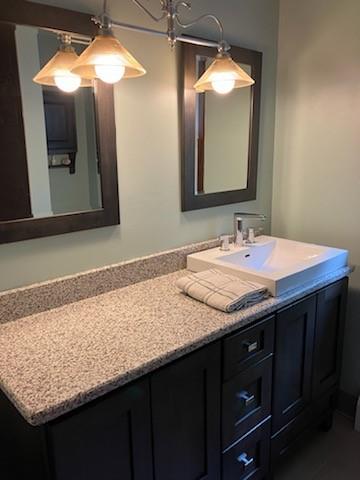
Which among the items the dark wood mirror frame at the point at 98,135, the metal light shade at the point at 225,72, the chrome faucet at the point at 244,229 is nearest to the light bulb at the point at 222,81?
the metal light shade at the point at 225,72

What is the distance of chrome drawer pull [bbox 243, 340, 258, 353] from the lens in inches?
54.3

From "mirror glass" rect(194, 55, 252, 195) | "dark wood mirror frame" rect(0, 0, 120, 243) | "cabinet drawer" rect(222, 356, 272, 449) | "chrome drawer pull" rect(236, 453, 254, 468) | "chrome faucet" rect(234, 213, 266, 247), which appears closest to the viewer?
"dark wood mirror frame" rect(0, 0, 120, 243)

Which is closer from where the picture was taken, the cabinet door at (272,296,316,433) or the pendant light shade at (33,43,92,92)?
the pendant light shade at (33,43,92,92)

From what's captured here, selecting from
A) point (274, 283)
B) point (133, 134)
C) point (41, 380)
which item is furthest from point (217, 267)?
point (41, 380)

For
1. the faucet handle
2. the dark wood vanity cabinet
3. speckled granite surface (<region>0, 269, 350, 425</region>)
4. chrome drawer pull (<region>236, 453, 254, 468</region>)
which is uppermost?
the faucet handle

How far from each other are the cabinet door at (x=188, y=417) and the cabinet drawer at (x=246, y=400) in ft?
0.17

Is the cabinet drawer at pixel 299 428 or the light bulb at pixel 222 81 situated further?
the cabinet drawer at pixel 299 428

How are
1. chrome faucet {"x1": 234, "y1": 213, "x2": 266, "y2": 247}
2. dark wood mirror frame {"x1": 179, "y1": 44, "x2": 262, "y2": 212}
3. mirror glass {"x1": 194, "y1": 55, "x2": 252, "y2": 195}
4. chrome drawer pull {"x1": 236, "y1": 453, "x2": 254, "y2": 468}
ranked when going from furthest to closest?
chrome faucet {"x1": 234, "y1": 213, "x2": 266, "y2": 247}
mirror glass {"x1": 194, "y1": 55, "x2": 252, "y2": 195}
dark wood mirror frame {"x1": 179, "y1": 44, "x2": 262, "y2": 212}
chrome drawer pull {"x1": 236, "y1": 453, "x2": 254, "y2": 468}

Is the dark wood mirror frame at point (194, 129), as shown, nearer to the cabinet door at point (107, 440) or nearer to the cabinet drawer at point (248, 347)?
the cabinet drawer at point (248, 347)

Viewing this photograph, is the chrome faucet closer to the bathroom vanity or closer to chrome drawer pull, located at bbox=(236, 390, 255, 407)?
the bathroom vanity

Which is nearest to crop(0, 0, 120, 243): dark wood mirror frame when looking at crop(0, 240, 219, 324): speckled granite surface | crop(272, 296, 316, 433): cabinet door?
crop(0, 240, 219, 324): speckled granite surface

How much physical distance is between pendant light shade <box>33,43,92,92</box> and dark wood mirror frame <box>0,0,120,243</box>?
81mm

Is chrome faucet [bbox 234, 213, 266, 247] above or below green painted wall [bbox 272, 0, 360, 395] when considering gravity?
below

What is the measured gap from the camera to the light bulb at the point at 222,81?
4.91ft
